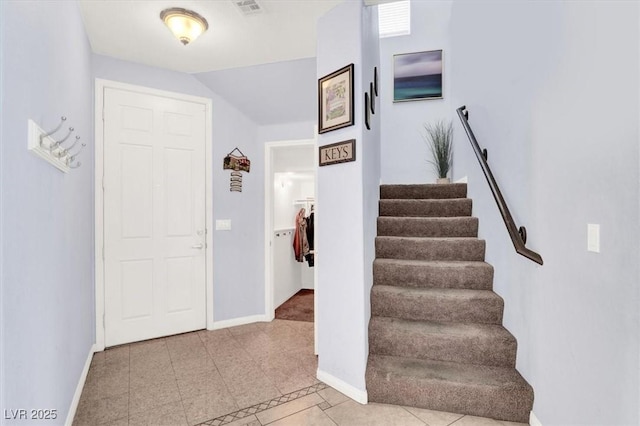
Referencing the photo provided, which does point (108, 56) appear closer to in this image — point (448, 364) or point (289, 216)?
point (289, 216)

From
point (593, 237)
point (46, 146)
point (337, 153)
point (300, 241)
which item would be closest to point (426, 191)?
point (337, 153)

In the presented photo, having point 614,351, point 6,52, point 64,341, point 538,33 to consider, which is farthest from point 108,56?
point 614,351

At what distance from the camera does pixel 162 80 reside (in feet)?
10.2

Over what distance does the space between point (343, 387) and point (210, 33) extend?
2854 millimetres

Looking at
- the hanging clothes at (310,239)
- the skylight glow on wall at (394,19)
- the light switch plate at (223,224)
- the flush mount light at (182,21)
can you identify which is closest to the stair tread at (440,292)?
the light switch plate at (223,224)

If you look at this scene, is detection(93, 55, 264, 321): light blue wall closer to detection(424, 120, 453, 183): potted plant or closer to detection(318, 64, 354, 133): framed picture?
detection(318, 64, 354, 133): framed picture

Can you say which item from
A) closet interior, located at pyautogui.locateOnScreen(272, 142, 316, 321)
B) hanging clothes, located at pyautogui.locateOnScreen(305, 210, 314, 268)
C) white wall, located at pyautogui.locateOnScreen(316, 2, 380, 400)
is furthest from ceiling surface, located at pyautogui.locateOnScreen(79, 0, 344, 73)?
hanging clothes, located at pyautogui.locateOnScreen(305, 210, 314, 268)

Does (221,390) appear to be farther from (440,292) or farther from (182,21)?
(182,21)

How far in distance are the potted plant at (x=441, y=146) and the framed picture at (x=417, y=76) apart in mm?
417

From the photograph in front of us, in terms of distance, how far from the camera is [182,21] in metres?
2.26

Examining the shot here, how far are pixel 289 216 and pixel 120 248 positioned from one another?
9.82 feet

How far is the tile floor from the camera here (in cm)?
185

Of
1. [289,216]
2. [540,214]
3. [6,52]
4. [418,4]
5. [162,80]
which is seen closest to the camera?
[6,52]

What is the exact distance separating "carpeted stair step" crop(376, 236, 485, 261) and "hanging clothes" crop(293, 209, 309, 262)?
2494mm
